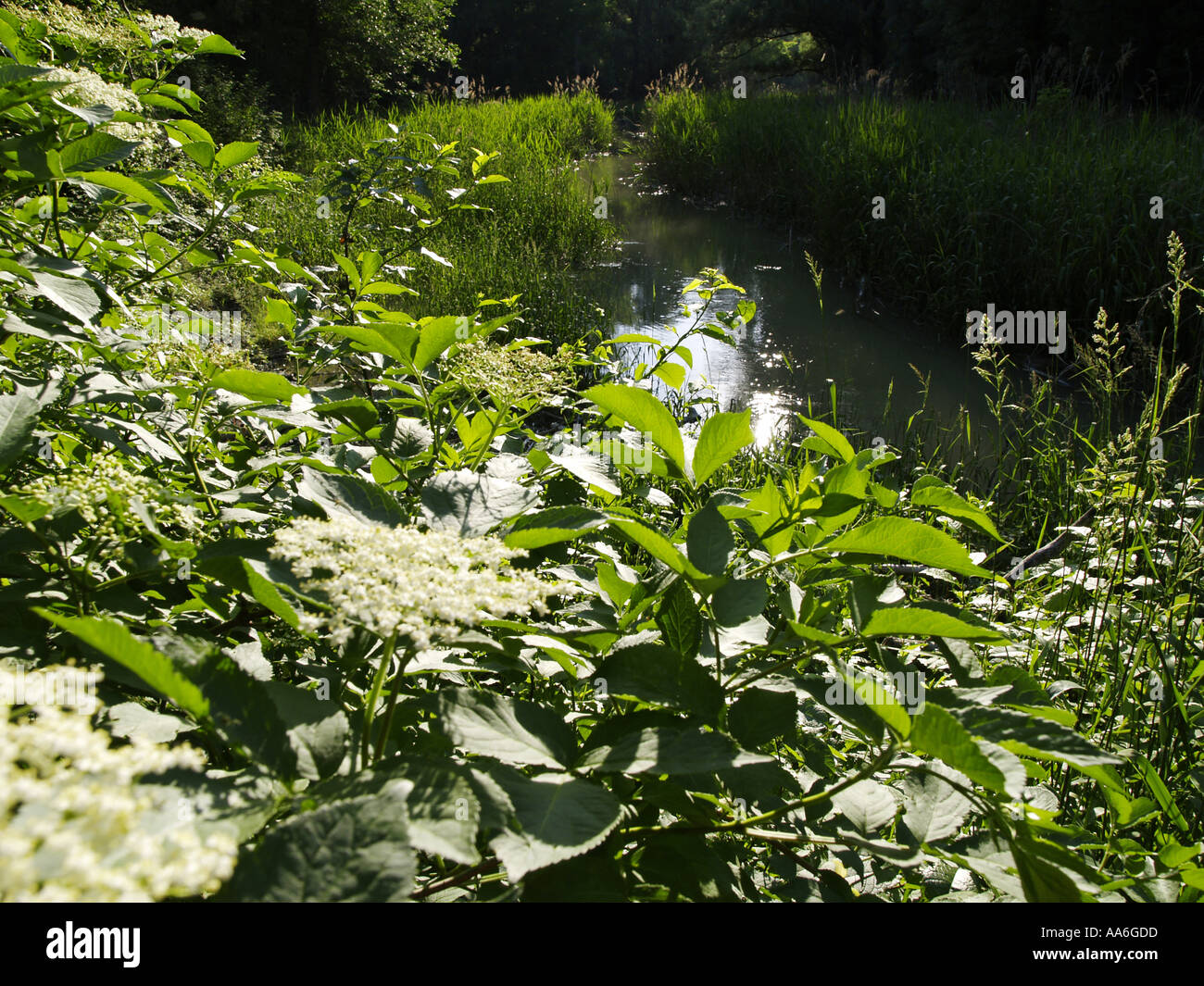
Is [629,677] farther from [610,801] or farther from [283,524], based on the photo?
[283,524]

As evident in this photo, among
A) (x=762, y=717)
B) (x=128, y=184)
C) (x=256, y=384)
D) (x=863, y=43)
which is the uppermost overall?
(x=863, y=43)

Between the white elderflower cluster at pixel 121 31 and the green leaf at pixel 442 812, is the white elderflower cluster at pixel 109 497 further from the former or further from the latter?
the white elderflower cluster at pixel 121 31

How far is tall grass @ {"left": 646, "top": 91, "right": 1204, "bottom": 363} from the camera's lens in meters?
5.89

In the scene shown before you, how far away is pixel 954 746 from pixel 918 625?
18cm

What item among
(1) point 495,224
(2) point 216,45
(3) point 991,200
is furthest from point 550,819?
(1) point 495,224

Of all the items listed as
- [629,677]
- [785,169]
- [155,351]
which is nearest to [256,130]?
[785,169]

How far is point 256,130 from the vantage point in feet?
31.0

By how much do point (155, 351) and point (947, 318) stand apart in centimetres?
678

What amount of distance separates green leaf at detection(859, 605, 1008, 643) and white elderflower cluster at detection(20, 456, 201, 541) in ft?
2.34

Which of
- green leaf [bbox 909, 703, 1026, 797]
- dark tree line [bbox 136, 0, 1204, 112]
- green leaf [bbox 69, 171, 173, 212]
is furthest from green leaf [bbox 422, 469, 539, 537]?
dark tree line [bbox 136, 0, 1204, 112]

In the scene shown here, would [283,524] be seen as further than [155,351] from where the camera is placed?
No

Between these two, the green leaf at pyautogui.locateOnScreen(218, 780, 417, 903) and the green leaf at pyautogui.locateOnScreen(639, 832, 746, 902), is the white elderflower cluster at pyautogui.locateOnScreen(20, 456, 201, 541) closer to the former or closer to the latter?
the green leaf at pyautogui.locateOnScreen(218, 780, 417, 903)

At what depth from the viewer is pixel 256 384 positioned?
93 centimetres

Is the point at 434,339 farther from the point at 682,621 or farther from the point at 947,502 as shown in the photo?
the point at 947,502
